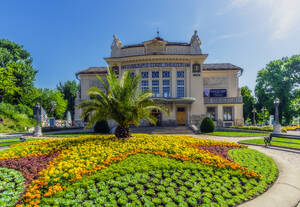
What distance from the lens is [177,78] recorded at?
26.1 m

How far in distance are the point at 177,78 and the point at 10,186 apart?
80.2ft

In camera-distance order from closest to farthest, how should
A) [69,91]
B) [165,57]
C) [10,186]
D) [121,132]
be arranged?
1. [10,186]
2. [121,132]
3. [165,57]
4. [69,91]

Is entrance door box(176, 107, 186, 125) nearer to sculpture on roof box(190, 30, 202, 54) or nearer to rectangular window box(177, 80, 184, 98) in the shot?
rectangular window box(177, 80, 184, 98)

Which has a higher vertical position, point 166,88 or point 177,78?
point 177,78

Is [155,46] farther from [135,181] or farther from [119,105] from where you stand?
[135,181]

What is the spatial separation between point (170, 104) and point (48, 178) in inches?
873

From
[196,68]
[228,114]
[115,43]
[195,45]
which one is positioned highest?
[115,43]

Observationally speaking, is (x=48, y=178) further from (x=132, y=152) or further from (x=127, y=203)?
(x=132, y=152)

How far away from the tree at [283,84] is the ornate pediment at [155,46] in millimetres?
24732

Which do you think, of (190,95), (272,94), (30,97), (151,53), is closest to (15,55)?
(30,97)

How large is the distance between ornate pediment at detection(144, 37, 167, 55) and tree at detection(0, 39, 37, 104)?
100 ft

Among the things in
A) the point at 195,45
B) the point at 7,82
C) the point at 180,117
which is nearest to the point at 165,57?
the point at 195,45

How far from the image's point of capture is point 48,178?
4.39 metres

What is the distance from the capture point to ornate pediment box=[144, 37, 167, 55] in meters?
26.3
